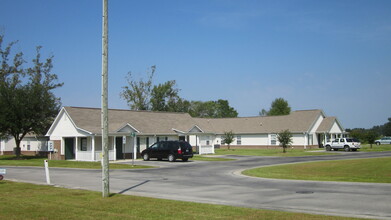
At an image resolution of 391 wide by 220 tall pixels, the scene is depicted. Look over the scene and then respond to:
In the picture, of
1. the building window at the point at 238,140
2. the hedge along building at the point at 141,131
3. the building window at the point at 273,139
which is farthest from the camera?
the building window at the point at 238,140

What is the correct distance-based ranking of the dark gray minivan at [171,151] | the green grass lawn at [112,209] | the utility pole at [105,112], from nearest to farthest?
the green grass lawn at [112,209] < the utility pole at [105,112] < the dark gray minivan at [171,151]

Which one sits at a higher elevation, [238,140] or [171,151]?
[238,140]

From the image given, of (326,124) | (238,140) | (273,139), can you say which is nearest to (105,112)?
(273,139)

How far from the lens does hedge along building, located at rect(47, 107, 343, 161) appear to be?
39.2m

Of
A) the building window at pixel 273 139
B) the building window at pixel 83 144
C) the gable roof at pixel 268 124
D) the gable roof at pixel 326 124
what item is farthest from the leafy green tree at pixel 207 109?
the building window at pixel 83 144

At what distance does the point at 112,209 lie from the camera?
11453 millimetres

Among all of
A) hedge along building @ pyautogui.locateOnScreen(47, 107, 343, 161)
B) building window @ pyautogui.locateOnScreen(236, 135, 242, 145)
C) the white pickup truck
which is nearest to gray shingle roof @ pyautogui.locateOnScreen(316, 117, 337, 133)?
hedge along building @ pyautogui.locateOnScreen(47, 107, 343, 161)

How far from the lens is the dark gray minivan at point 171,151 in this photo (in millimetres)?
35969

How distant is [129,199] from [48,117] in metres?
39.5

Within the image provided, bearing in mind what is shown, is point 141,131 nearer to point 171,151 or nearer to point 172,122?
point 171,151

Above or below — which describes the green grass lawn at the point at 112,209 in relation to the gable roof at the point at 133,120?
below

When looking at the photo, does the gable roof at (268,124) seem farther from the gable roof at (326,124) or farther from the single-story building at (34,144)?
the single-story building at (34,144)

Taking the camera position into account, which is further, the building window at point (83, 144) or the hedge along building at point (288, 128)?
the hedge along building at point (288, 128)

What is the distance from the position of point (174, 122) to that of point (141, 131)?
7.59 meters
